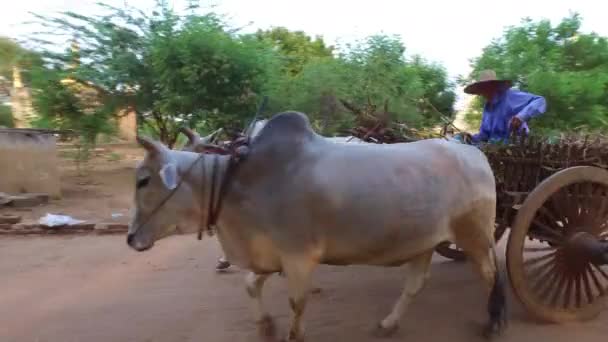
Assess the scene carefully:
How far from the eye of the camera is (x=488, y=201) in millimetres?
3539

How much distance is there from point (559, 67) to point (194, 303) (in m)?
10.6

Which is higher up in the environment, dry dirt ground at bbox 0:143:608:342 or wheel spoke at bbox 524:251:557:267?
wheel spoke at bbox 524:251:557:267

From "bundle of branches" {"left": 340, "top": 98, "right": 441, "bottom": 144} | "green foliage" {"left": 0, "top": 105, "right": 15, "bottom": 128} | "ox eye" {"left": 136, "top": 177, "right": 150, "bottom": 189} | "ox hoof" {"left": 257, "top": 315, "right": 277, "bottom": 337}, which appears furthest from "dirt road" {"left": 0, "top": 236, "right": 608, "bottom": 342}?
"green foliage" {"left": 0, "top": 105, "right": 15, "bottom": 128}

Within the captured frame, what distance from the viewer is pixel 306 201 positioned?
3139mm

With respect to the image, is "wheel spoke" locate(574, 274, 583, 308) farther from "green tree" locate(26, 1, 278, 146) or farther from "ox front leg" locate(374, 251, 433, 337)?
"green tree" locate(26, 1, 278, 146)

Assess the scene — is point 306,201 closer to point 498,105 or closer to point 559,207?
point 559,207

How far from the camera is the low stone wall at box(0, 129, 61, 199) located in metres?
9.97

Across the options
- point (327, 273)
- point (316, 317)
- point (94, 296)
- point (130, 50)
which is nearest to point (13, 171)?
point (130, 50)

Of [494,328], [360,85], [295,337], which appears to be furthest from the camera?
[360,85]

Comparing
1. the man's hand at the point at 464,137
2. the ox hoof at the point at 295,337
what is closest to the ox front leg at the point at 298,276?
the ox hoof at the point at 295,337

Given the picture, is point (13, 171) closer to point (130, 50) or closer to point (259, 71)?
point (130, 50)

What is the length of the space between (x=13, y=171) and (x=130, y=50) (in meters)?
3.95

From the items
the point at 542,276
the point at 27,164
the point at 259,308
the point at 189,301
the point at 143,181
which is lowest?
the point at 27,164

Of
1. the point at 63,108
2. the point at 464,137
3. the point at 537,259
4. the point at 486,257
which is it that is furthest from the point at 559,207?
→ the point at 63,108
